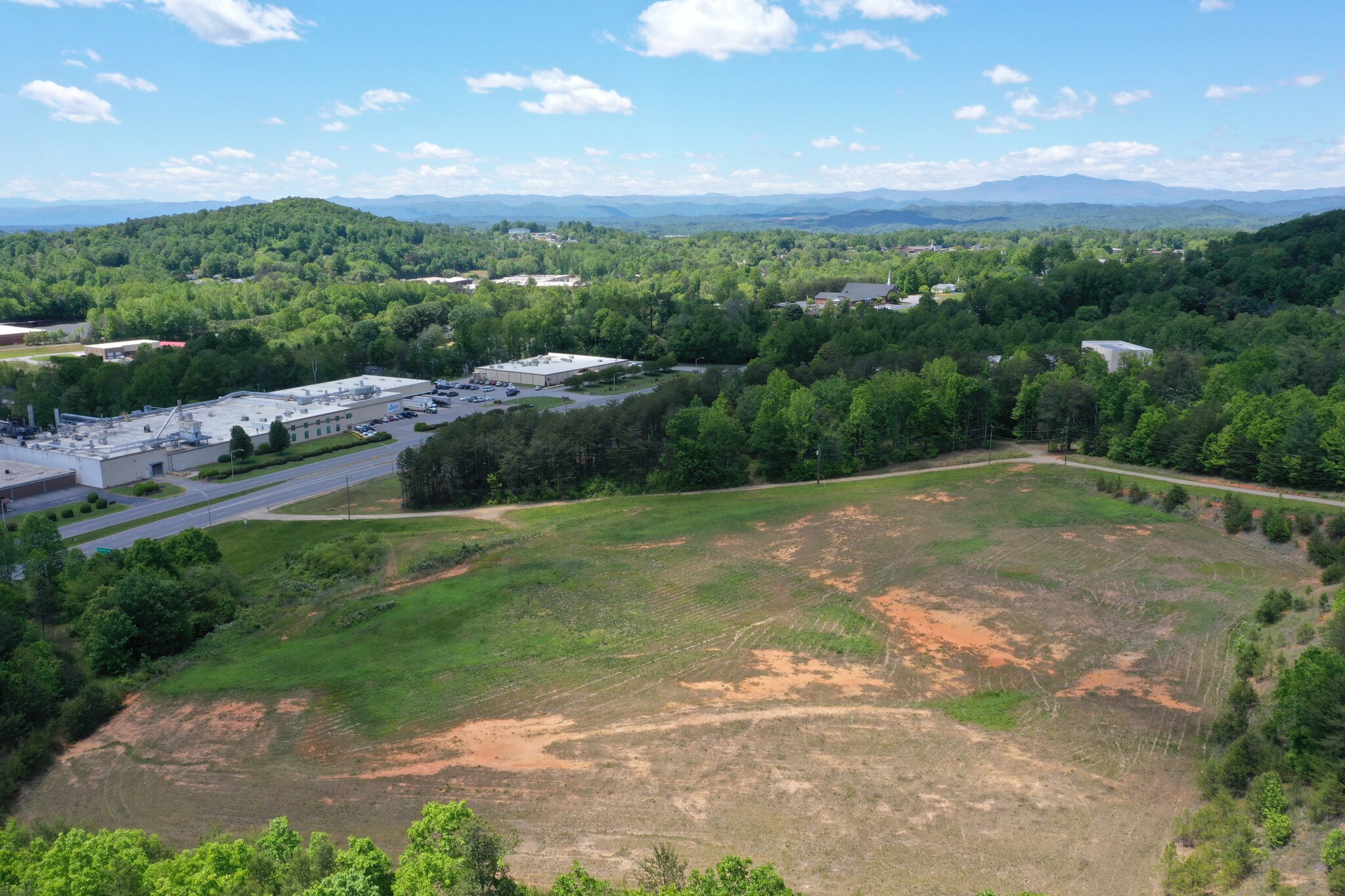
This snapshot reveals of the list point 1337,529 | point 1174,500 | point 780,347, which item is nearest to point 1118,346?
point 780,347

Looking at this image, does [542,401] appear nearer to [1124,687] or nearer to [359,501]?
[359,501]

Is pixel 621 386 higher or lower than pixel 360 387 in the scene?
lower

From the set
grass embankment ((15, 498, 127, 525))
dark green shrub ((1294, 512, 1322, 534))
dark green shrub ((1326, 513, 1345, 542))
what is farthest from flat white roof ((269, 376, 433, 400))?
dark green shrub ((1326, 513, 1345, 542))

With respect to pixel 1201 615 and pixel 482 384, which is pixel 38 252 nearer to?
pixel 482 384

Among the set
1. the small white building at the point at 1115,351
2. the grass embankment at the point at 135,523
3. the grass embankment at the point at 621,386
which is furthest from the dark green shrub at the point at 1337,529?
the grass embankment at the point at 135,523

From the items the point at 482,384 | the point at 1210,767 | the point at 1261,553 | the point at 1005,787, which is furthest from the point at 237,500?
the point at 1261,553

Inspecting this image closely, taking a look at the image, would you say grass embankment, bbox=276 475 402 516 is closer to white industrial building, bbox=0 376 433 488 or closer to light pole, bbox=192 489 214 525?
light pole, bbox=192 489 214 525
